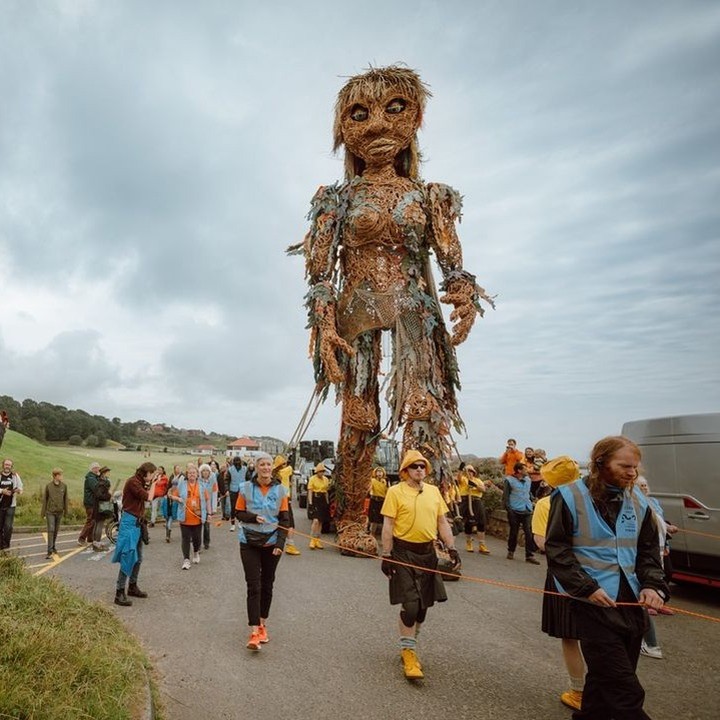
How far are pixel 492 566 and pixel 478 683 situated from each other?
410 centimetres

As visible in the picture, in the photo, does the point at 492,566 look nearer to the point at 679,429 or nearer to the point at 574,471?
the point at 679,429

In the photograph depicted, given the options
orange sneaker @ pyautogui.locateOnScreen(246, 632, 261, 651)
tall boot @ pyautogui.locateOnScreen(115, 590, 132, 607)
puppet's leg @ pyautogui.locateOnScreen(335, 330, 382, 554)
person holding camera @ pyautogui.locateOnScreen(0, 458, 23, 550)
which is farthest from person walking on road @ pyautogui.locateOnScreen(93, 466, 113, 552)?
orange sneaker @ pyautogui.locateOnScreen(246, 632, 261, 651)

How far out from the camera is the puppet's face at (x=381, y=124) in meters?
7.20

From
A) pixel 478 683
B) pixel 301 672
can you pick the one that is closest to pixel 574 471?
pixel 478 683

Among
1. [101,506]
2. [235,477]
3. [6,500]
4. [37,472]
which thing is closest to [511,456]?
[235,477]

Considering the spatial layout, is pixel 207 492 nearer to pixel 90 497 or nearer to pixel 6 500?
pixel 90 497

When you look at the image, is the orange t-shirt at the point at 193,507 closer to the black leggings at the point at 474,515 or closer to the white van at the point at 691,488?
the black leggings at the point at 474,515

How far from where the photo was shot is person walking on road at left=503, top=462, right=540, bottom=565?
7.78m

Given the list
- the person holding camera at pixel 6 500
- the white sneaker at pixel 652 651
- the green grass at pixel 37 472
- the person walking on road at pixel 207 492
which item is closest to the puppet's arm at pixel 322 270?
the person walking on road at pixel 207 492

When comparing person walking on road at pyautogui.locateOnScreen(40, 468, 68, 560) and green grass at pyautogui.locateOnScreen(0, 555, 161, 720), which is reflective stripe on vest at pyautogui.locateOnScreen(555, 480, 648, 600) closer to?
green grass at pyautogui.locateOnScreen(0, 555, 161, 720)

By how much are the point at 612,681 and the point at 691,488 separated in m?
4.25

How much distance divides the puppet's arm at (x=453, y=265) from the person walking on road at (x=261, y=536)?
336 centimetres

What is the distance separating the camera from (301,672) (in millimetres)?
3645

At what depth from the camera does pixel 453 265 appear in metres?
7.05
